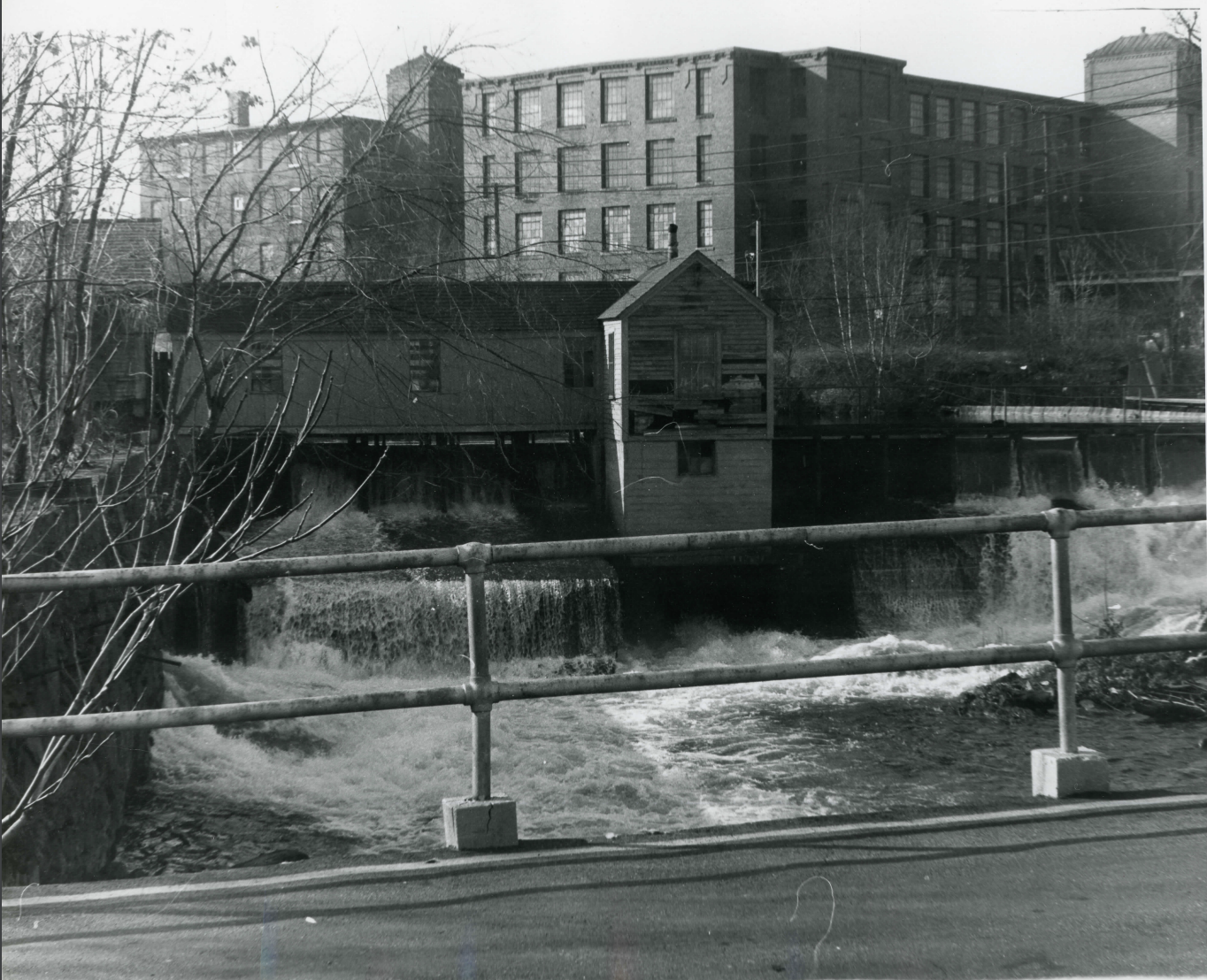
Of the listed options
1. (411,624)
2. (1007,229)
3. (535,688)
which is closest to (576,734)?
(411,624)

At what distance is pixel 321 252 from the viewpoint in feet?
23.5

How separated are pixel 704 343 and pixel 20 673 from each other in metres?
13.0

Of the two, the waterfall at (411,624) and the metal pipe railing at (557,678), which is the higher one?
the metal pipe railing at (557,678)

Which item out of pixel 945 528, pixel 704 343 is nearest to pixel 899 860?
pixel 945 528

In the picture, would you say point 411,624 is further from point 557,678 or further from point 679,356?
point 557,678

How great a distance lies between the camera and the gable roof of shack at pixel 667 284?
8781mm

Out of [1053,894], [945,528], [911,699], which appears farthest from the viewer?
[911,699]

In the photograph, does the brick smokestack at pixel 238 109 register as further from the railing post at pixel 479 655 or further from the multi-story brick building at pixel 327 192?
the railing post at pixel 479 655

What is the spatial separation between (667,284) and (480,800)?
13.2 metres

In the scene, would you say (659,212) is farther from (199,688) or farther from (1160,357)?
(199,688)

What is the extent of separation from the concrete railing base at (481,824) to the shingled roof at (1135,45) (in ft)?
14.9

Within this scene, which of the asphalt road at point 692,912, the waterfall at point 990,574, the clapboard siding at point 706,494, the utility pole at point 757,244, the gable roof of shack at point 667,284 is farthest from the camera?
the waterfall at point 990,574

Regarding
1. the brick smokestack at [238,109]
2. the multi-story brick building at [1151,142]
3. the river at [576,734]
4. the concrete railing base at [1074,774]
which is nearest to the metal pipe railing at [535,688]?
the concrete railing base at [1074,774]

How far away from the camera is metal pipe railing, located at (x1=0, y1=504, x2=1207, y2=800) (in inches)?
116
